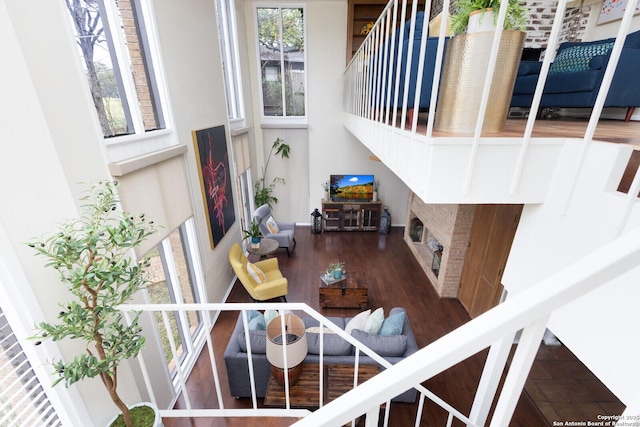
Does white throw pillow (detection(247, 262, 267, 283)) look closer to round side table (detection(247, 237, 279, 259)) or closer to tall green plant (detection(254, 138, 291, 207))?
round side table (detection(247, 237, 279, 259))

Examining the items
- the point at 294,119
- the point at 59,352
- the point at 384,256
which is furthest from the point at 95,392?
the point at 294,119

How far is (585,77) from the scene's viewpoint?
116 inches

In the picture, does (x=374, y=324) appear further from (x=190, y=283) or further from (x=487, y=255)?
(x=190, y=283)

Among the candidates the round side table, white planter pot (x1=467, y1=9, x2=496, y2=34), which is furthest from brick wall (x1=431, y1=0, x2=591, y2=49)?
the round side table

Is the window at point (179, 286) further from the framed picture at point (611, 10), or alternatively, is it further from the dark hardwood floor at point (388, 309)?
the framed picture at point (611, 10)

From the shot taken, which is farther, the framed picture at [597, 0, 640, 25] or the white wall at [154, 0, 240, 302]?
the framed picture at [597, 0, 640, 25]

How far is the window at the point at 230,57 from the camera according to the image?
4.64 meters

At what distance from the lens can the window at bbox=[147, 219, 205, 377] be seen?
2646 millimetres

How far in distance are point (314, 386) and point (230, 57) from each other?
5.48 meters

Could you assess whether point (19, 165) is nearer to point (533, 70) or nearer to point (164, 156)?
point (164, 156)

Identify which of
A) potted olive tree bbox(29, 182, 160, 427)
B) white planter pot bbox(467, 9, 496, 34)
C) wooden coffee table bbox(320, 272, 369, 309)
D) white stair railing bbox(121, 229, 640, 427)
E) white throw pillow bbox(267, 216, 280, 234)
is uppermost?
white planter pot bbox(467, 9, 496, 34)

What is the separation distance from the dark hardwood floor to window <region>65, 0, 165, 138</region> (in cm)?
230

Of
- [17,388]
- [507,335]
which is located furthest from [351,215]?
[507,335]

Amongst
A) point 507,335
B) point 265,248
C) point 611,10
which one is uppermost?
point 611,10
